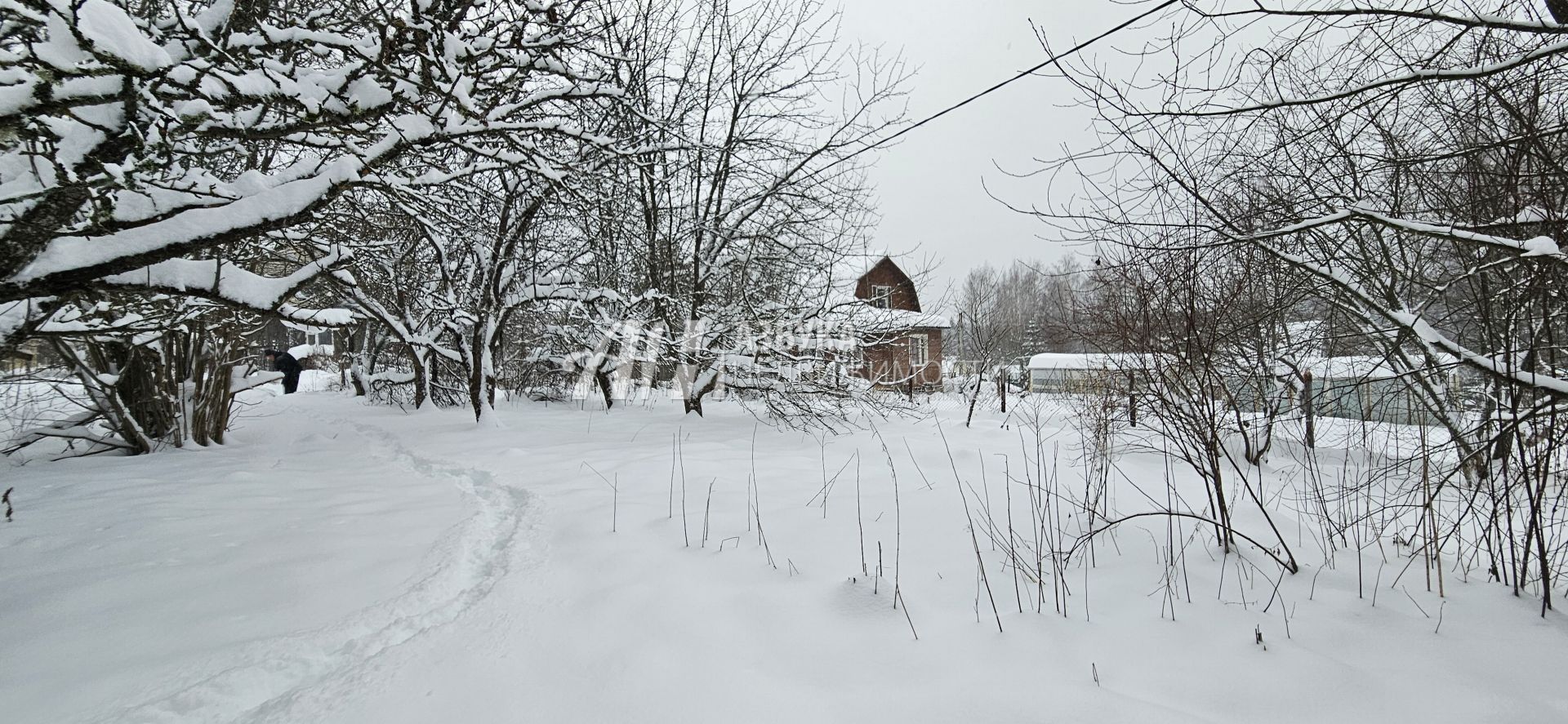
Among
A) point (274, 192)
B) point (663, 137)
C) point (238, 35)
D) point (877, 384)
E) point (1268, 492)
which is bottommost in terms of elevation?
point (1268, 492)

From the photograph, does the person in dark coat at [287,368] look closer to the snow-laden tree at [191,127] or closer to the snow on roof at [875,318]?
the snow-laden tree at [191,127]

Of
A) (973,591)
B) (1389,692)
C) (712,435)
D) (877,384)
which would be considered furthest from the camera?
(877,384)

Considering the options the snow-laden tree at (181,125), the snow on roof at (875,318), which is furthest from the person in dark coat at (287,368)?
the snow on roof at (875,318)

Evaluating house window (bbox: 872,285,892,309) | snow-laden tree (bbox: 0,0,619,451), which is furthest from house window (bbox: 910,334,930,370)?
snow-laden tree (bbox: 0,0,619,451)

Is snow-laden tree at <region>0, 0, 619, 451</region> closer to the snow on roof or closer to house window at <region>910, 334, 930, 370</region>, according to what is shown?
the snow on roof

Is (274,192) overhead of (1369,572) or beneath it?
overhead

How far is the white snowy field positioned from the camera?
1.84 m

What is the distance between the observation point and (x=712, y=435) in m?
7.09

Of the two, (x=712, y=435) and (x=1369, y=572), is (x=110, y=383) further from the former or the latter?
(x=1369, y=572)

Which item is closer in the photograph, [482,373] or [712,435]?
[712,435]

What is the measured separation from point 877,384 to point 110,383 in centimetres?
790

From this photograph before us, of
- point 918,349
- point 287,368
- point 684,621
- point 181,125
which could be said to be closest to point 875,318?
point 684,621

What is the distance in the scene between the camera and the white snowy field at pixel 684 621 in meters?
1.84

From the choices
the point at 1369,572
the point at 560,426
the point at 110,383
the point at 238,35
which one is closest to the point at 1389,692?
the point at 1369,572
